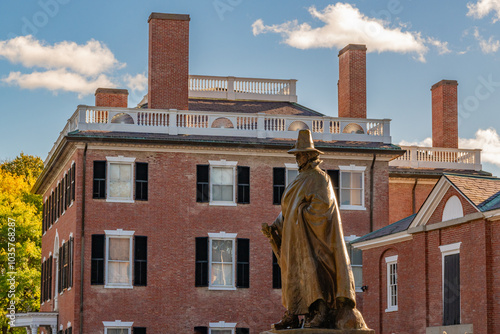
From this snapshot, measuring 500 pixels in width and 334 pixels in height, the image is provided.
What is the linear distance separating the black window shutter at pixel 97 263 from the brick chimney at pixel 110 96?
1069 centimetres

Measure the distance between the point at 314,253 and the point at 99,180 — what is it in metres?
29.9

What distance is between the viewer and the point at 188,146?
133ft

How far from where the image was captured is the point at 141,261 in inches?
1550

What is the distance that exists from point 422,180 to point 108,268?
1897 cm

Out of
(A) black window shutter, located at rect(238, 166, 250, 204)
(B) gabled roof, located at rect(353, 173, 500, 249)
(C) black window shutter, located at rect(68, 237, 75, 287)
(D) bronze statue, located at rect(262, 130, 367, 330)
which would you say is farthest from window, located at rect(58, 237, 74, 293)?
(D) bronze statue, located at rect(262, 130, 367, 330)

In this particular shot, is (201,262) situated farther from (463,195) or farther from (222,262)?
(463,195)

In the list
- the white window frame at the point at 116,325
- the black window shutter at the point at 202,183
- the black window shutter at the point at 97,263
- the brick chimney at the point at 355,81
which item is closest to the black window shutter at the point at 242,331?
the white window frame at the point at 116,325

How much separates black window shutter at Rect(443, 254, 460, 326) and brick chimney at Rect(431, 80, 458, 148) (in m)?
22.3

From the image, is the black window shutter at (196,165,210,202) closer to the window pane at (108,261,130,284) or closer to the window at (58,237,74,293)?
the window pane at (108,261,130,284)

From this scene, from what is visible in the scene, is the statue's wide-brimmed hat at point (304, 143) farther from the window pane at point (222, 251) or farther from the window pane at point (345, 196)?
the window pane at point (345, 196)

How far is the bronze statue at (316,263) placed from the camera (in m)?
10.5

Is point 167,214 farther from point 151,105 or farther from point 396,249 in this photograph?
point 396,249

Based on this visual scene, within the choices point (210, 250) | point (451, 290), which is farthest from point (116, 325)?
point (451, 290)

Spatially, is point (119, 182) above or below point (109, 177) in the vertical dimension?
below
